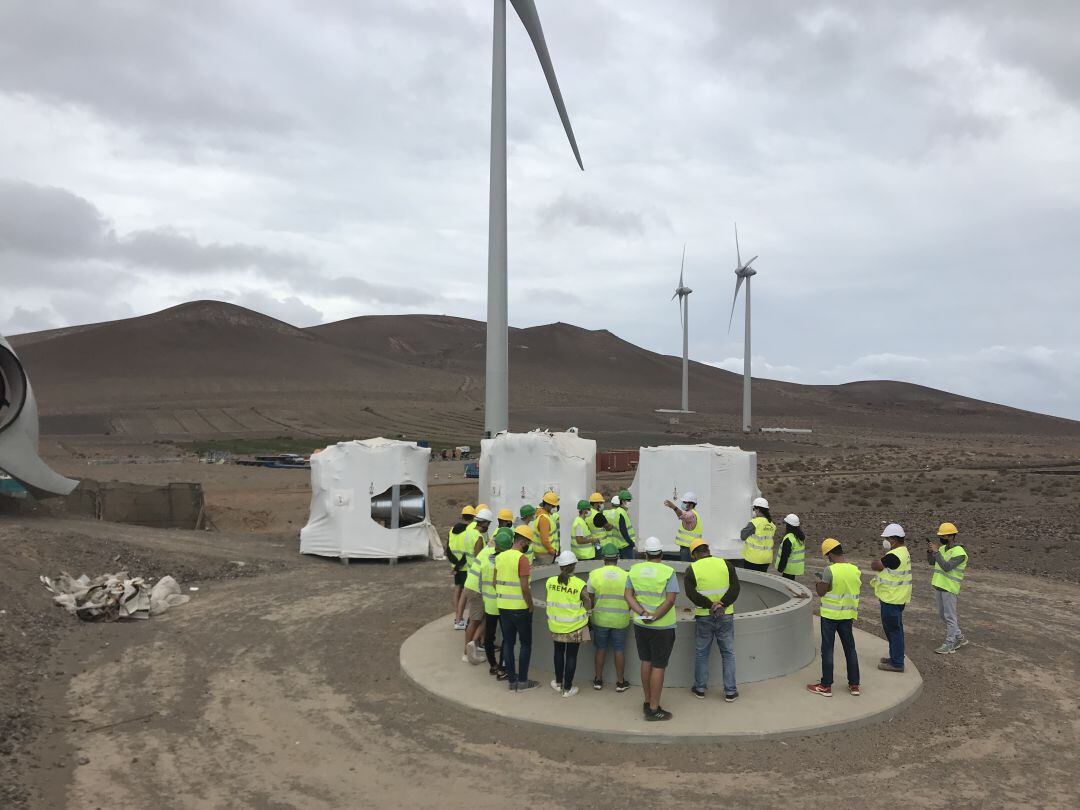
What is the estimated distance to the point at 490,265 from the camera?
24250 millimetres

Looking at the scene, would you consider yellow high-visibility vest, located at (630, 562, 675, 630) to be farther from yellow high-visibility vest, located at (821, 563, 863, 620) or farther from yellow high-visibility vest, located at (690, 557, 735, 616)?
yellow high-visibility vest, located at (821, 563, 863, 620)

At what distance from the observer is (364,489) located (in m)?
17.5

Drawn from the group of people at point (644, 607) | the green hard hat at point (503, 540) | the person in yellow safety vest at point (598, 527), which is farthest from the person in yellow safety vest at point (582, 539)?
the green hard hat at point (503, 540)

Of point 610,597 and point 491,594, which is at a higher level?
point 610,597

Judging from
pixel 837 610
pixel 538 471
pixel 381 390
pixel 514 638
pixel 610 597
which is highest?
pixel 381 390

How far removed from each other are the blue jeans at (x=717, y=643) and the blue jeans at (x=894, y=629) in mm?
2109

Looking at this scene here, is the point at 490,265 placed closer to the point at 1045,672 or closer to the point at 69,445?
the point at 1045,672

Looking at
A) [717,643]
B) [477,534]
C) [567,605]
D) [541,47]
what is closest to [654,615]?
[567,605]

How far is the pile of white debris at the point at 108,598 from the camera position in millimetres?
12453

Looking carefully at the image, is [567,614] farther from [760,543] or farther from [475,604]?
[760,543]

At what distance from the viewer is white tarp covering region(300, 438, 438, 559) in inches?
687

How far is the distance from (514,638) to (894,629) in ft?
14.8

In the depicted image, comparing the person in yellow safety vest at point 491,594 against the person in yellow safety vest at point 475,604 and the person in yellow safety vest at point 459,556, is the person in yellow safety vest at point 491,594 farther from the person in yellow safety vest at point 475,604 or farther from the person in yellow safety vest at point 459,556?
the person in yellow safety vest at point 459,556

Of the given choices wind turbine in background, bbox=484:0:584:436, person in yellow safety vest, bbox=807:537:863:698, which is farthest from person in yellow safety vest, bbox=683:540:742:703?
wind turbine in background, bbox=484:0:584:436
